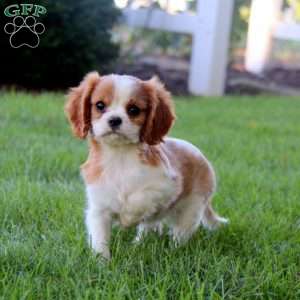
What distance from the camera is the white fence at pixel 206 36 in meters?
11.0

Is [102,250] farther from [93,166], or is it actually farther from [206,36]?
[206,36]

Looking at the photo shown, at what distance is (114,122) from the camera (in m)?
2.96

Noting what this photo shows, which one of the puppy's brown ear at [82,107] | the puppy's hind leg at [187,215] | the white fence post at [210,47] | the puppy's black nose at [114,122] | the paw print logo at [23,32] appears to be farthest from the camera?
the white fence post at [210,47]

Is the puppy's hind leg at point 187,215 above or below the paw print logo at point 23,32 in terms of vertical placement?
below

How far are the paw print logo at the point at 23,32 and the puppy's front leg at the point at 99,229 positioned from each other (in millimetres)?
4634

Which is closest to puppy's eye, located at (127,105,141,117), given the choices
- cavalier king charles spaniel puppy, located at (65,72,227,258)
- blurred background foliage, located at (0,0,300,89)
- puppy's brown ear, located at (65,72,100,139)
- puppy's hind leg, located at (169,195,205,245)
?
cavalier king charles spaniel puppy, located at (65,72,227,258)

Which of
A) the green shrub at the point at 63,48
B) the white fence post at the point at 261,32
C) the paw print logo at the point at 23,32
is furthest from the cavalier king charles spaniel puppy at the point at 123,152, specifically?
the white fence post at the point at 261,32

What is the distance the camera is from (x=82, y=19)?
356 inches

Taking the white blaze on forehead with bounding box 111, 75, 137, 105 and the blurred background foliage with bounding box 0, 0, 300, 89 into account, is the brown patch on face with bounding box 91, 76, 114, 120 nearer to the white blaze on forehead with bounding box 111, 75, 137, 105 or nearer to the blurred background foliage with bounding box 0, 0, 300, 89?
the white blaze on forehead with bounding box 111, 75, 137, 105

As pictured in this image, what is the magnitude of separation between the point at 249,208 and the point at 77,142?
7.39ft

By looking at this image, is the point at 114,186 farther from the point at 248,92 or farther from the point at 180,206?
the point at 248,92

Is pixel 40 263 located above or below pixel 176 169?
below

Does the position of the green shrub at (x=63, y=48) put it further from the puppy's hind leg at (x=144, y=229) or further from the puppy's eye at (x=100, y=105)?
the puppy's eye at (x=100, y=105)

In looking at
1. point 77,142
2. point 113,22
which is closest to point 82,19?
point 113,22
